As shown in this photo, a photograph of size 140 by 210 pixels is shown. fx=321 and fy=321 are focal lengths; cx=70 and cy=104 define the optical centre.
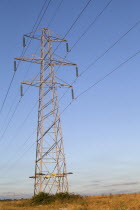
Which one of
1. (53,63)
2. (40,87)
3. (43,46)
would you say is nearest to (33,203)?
(40,87)

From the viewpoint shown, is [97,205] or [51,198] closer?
[97,205]

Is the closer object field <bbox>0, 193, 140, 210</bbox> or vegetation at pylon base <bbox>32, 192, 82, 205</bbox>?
field <bbox>0, 193, 140, 210</bbox>

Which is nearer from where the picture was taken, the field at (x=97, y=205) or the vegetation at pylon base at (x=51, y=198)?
the field at (x=97, y=205)

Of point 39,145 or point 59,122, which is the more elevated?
point 59,122

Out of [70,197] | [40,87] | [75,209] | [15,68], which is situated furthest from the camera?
[40,87]

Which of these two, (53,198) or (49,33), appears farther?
(49,33)

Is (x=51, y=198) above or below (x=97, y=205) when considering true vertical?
above

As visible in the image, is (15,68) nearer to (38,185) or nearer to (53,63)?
(53,63)

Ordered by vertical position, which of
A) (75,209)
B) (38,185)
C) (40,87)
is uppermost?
(40,87)

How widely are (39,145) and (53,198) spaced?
22.6 ft

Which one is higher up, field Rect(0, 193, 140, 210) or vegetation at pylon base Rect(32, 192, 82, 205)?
vegetation at pylon base Rect(32, 192, 82, 205)

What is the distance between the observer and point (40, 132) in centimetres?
4153

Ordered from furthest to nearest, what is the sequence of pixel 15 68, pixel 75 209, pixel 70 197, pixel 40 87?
pixel 40 87, pixel 15 68, pixel 70 197, pixel 75 209

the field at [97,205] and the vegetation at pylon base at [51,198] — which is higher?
the vegetation at pylon base at [51,198]
